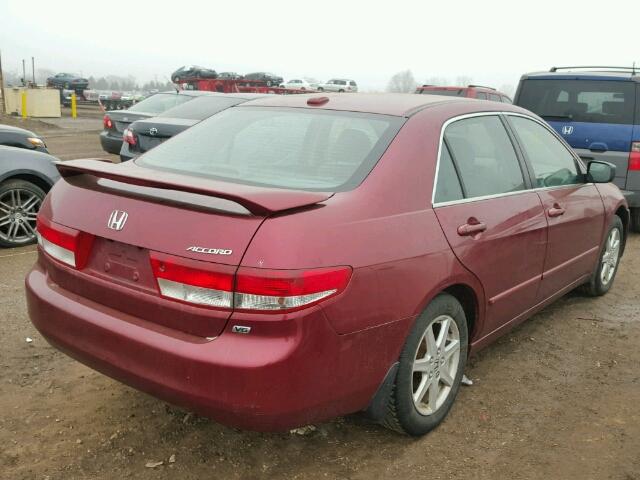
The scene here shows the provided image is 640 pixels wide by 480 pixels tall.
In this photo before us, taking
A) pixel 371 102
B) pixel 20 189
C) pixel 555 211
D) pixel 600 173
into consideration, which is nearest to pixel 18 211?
pixel 20 189

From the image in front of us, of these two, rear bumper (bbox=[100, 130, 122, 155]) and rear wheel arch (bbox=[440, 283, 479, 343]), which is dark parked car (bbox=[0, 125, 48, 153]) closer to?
rear bumper (bbox=[100, 130, 122, 155])

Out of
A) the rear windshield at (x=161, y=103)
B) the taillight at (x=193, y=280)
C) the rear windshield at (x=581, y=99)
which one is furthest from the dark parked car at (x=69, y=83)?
the taillight at (x=193, y=280)

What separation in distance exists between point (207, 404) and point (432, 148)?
158 cm

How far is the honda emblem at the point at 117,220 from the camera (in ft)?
8.46

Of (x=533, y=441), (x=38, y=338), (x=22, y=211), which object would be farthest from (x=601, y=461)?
(x=22, y=211)

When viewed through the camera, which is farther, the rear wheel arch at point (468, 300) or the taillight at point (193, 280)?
the rear wheel arch at point (468, 300)

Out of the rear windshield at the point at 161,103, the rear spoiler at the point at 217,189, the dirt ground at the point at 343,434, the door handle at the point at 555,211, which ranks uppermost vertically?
the rear windshield at the point at 161,103

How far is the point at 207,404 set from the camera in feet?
7.81

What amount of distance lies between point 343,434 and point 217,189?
4.60 feet

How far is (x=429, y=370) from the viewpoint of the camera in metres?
3.03

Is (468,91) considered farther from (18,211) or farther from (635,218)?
(18,211)

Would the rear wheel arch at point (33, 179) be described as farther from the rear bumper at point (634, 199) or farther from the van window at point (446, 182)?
the rear bumper at point (634, 199)

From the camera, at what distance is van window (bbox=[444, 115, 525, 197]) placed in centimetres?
329

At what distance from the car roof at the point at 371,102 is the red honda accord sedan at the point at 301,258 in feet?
0.06
